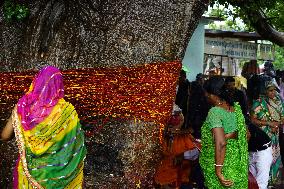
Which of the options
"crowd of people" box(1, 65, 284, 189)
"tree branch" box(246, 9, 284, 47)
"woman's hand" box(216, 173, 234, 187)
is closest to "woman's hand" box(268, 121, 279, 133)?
"crowd of people" box(1, 65, 284, 189)

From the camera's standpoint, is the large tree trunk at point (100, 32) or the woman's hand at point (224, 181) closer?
the large tree trunk at point (100, 32)

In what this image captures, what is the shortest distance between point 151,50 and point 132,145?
879 mm

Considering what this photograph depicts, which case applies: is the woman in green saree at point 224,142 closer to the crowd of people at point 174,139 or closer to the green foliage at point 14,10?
the crowd of people at point 174,139

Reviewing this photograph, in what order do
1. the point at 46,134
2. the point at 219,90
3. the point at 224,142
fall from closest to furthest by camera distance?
the point at 46,134 → the point at 224,142 → the point at 219,90

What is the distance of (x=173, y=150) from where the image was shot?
677 centimetres

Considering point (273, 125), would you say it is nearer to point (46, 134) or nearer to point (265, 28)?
point (46, 134)

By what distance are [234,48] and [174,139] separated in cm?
783

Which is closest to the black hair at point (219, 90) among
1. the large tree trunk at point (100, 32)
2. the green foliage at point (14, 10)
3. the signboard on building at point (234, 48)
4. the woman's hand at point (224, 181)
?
the large tree trunk at point (100, 32)

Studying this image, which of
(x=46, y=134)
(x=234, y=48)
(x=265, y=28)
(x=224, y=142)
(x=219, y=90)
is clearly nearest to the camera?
(x=46, y=134)

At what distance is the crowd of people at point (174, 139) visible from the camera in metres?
3.83

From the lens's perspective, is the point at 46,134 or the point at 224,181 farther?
the point at 224,181

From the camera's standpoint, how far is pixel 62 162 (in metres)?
3.93

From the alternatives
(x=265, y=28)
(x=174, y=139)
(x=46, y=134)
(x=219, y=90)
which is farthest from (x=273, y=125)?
(x=265, y=28)

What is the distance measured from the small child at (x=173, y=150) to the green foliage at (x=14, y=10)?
115 inches
